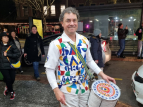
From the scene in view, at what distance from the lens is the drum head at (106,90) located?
1519 mm

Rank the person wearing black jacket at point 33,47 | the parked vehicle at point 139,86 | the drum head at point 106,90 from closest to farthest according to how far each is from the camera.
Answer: the drum head at point 106,90 < the parked vehicle at point 139,86 < the person wearing black jacket at point 33,47

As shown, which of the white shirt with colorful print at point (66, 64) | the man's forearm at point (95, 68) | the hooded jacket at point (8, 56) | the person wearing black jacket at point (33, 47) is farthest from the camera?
the person wearing black jacket at point (33, 47)

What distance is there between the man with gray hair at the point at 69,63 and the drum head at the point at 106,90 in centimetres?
10

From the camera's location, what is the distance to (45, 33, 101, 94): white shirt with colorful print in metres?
1.62

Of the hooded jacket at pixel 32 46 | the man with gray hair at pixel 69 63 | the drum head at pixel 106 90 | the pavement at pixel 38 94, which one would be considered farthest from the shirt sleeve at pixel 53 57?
the hooded jacket at pixel 32 46

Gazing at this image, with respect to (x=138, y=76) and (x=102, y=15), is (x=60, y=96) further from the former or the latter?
(x=102, y=15)

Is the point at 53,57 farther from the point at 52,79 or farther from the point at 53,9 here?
the point at 53,9

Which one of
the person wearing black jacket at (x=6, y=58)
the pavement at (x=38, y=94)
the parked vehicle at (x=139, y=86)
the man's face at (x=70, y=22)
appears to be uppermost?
the man's face at (x=70, y=22)

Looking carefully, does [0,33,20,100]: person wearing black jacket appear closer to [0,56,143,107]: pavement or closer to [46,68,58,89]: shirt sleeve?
[0,56,143,107]: pavement

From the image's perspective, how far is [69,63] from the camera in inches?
64.9

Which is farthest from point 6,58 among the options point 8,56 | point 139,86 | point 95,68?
point 139,86

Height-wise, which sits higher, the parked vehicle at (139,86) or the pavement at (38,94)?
the parked vehicle at (139,86)

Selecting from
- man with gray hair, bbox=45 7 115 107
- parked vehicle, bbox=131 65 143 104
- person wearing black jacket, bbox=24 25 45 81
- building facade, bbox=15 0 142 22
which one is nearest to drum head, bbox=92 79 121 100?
man with gray hair, bbox=45 7 115 107

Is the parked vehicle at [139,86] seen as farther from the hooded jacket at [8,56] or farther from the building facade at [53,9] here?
the building facade at [53,9]
